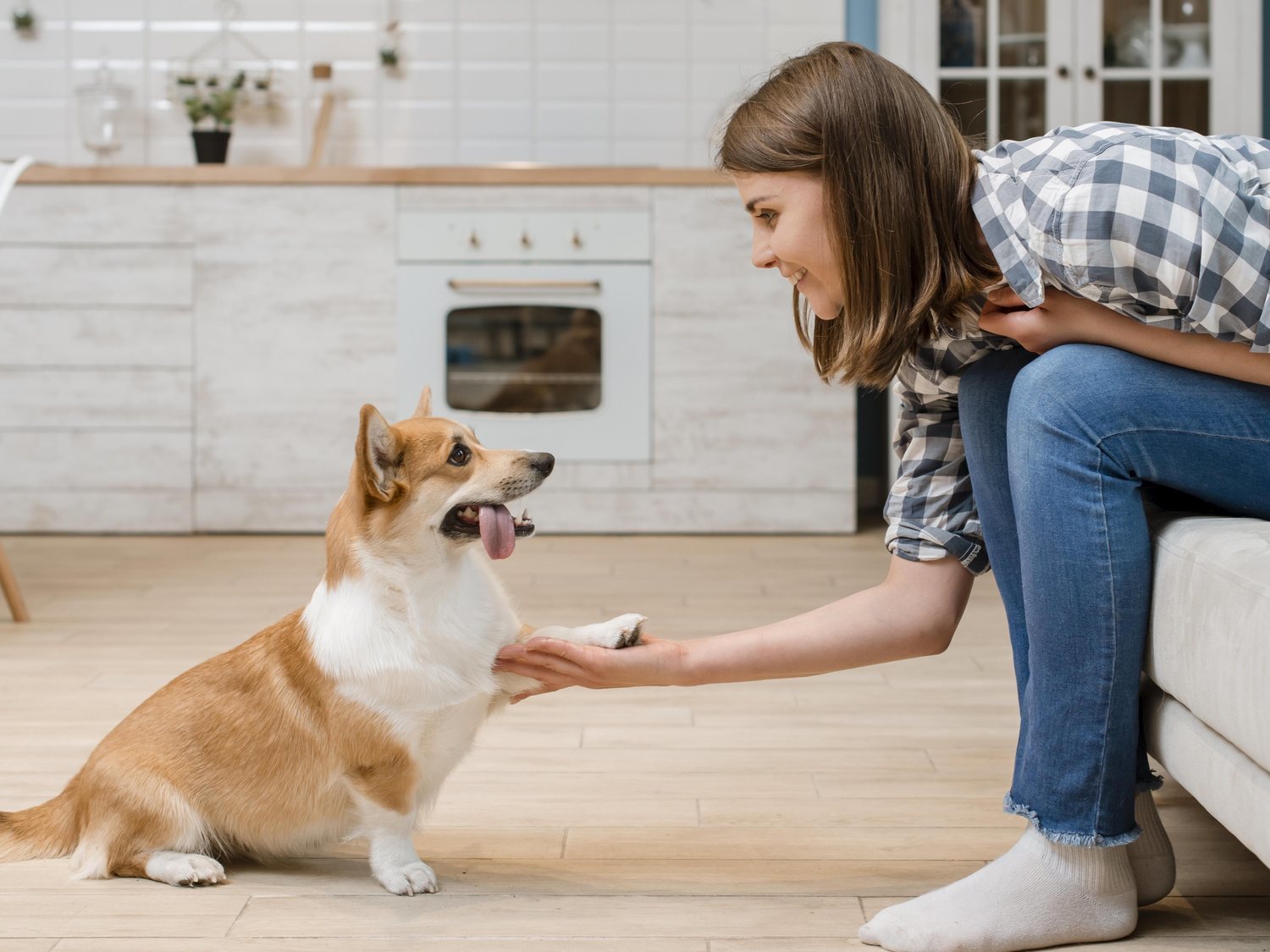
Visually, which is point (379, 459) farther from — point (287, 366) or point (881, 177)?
point (287, 366)

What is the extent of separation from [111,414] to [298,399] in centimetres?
54

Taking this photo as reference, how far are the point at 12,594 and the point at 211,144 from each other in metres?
1.84

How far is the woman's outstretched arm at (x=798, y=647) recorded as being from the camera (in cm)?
136

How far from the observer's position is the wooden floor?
1268 millimetres

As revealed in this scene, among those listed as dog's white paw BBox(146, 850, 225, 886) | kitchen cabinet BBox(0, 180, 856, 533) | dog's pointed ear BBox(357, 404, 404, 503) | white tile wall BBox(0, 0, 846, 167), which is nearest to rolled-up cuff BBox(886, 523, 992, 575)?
dog's pointed ear BBox(357, 404, 404, 503)

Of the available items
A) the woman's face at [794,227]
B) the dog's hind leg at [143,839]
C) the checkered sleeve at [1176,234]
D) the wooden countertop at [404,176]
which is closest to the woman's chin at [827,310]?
the woman's face at [794,227]

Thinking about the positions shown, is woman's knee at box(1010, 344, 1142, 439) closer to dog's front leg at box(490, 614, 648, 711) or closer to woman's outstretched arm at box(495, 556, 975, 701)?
woman's outstretched arm at box(495, 556, 975, 701)

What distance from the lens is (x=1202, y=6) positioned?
3.98m

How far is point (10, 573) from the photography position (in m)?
2.58

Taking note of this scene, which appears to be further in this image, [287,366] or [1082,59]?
[1082,59]

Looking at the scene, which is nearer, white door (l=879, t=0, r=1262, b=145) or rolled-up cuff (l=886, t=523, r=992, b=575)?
rolled-up cuff (l=886, t=523, r=992, b=575)

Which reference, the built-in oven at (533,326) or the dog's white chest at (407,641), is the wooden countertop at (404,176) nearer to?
the built-in oven at (533,326)

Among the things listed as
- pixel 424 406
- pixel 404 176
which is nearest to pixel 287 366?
pixel 404 176

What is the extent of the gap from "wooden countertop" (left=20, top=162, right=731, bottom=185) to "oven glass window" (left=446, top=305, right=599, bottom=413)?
360mm
